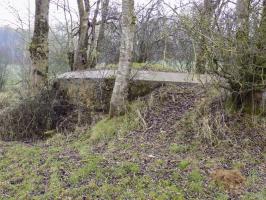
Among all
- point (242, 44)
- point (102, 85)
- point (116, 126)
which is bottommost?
point (116, 126)

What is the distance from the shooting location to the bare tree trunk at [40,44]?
30.4 feet

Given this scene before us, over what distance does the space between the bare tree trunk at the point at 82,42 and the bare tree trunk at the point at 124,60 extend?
200 inches

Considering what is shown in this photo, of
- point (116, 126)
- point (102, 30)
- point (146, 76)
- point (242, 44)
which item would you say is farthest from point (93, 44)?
point (242, 44)

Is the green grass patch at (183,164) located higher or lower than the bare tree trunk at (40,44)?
lower

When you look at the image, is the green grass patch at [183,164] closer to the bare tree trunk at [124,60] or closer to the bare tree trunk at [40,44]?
the bare tree trunk at [124,60]

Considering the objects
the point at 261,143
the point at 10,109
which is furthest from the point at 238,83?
the point at 10,109

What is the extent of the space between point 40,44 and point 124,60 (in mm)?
3136

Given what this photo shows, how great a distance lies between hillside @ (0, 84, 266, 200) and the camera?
195 inches

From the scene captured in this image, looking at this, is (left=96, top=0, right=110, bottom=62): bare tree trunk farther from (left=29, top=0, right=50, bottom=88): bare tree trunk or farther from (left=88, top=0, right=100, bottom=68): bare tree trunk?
(left=29, top=0, right=50, bottom=88): bare tree trunk

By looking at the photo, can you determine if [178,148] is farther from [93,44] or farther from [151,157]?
[93,44]

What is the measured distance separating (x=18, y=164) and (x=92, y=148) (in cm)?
129

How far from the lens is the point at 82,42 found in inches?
478

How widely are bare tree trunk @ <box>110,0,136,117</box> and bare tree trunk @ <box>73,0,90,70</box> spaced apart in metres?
5.08

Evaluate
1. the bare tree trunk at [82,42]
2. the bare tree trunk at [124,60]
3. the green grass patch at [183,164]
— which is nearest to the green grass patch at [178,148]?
the green grass patch at [183,164]
